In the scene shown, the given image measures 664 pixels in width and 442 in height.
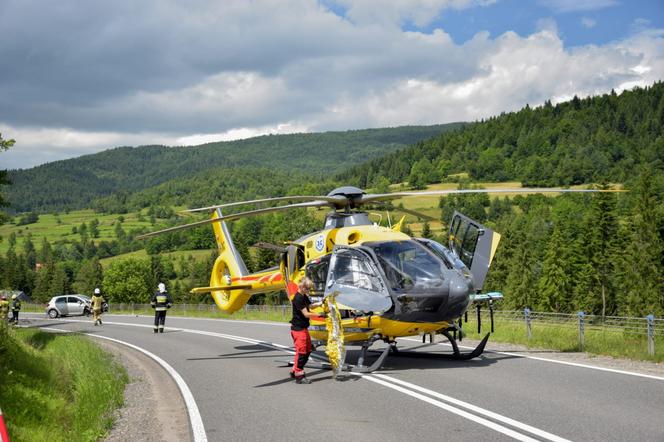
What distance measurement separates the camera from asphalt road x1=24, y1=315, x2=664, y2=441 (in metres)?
6.87

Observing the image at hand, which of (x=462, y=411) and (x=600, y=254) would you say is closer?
(x=462, y=411)

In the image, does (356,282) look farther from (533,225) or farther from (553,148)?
(553,148)

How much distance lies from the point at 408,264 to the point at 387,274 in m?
0.43

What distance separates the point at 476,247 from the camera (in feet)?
41.8

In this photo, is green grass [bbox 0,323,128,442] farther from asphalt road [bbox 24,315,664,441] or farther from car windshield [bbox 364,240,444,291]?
car windshield [bbox 364,240,444,291]

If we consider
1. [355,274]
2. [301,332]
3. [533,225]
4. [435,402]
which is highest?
[533,225]

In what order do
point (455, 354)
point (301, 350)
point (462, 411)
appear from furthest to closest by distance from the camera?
1. point (455, 354)
2. point (301, 350)
3. point (462, 411)

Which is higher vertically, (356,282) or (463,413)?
(356,282)

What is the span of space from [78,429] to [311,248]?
6.24 metres

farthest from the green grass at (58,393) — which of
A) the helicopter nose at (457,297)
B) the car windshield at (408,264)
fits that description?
the helicopter nose at (457,297)

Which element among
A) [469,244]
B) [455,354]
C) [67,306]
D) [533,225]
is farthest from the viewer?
[533,225]

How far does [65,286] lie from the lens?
12112cm

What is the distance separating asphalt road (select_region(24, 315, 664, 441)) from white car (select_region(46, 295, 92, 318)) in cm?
3552

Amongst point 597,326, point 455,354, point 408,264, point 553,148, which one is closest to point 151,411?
point 408,264
